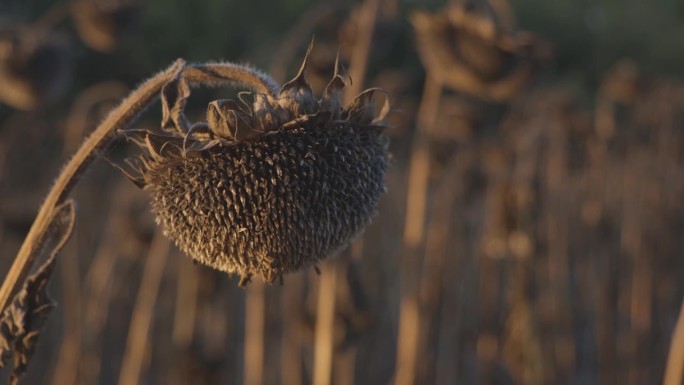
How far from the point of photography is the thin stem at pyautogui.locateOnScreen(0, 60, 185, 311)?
106cm

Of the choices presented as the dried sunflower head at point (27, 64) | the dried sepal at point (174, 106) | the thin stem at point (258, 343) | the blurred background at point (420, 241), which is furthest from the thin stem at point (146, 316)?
the dried sepal at point (174, 106)

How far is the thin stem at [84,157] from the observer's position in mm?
1058

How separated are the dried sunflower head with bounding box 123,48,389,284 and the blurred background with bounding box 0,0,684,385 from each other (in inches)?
12.0

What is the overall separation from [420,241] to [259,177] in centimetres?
152

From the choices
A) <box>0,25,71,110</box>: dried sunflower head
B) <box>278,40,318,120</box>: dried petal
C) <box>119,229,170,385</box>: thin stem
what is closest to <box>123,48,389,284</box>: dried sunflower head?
<box>278,40,318,120</box>: dried petal

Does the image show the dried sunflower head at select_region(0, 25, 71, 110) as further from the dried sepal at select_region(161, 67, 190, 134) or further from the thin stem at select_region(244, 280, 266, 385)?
the dried sepal at select_region(161, 67, 190, 134)

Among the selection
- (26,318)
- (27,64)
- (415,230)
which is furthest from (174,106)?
(415,230)

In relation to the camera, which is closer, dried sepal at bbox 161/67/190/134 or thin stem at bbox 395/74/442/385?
dried sepal at bbox 161/67/190/134

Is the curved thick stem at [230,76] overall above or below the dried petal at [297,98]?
above

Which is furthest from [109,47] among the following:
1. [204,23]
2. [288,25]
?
[288,25]

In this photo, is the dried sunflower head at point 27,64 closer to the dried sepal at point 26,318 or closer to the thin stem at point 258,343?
the thin stem at point 258,343

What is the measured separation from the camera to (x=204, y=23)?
32.2 ft

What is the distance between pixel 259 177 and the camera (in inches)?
39.4

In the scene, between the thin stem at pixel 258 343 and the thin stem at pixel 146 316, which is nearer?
the thin stem at pixel 258 343
